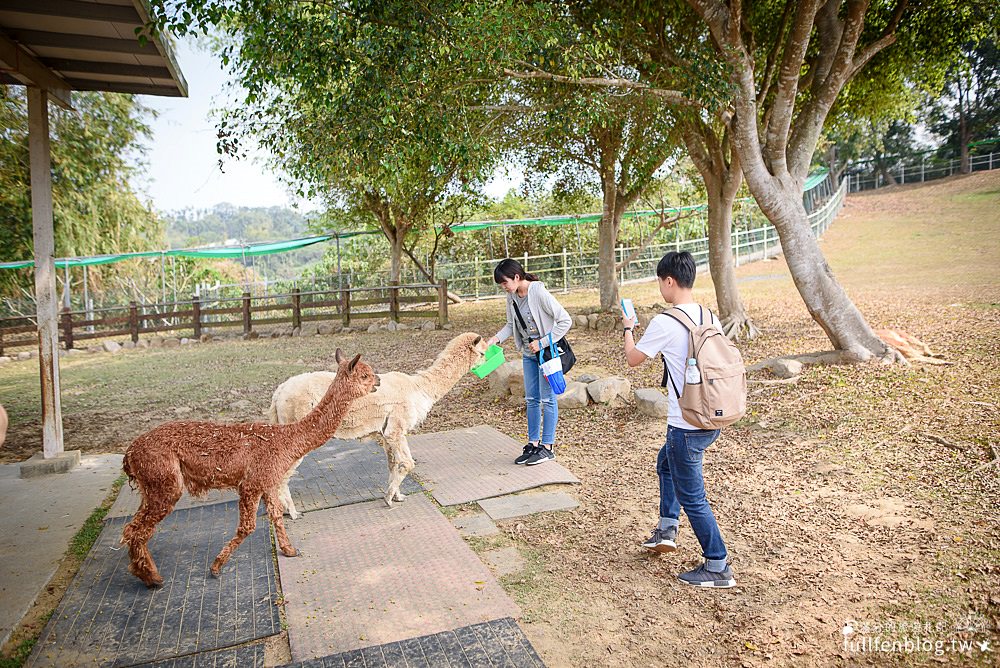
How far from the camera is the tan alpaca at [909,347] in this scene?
802cm

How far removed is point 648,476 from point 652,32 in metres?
7.80

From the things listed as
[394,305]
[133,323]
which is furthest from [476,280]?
[133,323]

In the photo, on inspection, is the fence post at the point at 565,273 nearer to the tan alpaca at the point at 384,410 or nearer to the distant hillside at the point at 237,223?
the tan alpaca at the point at 384,410

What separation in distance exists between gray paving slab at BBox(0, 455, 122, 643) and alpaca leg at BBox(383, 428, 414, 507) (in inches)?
81.0

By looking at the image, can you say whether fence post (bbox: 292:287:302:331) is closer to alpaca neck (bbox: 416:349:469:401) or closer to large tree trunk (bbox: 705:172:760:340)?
large tree trunk (bbox: 705:172:760:340)

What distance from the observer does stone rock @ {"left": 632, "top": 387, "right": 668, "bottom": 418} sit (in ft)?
22.9

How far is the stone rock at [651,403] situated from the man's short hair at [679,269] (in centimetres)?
363

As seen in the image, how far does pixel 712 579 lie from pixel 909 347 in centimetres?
613

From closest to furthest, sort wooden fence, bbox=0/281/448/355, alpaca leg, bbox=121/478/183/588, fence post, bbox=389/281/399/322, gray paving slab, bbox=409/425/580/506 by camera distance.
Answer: alpaca leg, bbox=121/478/183/588
gray paving slab, bbox=409/425/580/506
wooden fence, bbox=0/281/448/355
fence post, bbox=389/281/399/322

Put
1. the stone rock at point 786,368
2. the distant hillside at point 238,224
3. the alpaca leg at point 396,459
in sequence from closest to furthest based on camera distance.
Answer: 1. the alpaca leg at point 396,459
2. the stone rock at point 786,368
3. the distant hillside at point 238,224

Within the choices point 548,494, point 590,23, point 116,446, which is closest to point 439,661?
point 548,494

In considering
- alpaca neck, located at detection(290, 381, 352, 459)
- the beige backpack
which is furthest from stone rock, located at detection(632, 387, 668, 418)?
alpaca neck, located at detection(290, 381, 352, 459)

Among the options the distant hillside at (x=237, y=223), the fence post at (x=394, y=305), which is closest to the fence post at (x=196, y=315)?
the fence post at (x=394, y=305)

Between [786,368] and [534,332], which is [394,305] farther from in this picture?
[534,332]
